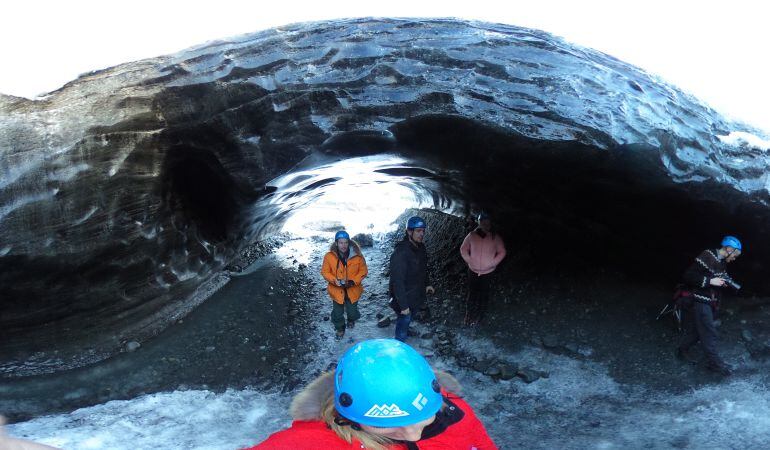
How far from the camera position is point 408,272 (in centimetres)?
638

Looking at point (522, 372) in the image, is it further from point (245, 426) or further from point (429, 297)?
point (245, 426)

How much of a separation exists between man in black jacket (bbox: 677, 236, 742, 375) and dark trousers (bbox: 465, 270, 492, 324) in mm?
2435

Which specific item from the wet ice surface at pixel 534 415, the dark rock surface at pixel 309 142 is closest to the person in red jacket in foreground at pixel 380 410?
the wet ice surface at pixel 534 415

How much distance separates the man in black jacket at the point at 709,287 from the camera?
17.9 feet

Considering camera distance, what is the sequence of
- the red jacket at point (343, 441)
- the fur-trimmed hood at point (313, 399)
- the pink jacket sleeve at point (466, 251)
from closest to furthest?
1. the red jacket at point (343, 441)
2. the fur-trimmed hood at point (313, 399)
3. the pink jacket sleeve at point (466, 251)

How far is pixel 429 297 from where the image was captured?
322 inches

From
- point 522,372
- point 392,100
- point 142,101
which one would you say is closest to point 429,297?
point 522,372

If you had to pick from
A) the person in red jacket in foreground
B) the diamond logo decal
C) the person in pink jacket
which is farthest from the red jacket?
the person in pink jacket

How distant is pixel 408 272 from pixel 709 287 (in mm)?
3147

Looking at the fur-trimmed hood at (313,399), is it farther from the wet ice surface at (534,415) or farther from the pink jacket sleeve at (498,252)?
the pink jacket sleeve at (498,252)

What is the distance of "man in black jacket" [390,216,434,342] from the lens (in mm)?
6270

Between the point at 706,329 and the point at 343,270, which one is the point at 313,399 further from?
the point at 706,329

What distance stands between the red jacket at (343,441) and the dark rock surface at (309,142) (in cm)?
397

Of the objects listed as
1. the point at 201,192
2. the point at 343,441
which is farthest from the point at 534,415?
the point at 201,192
